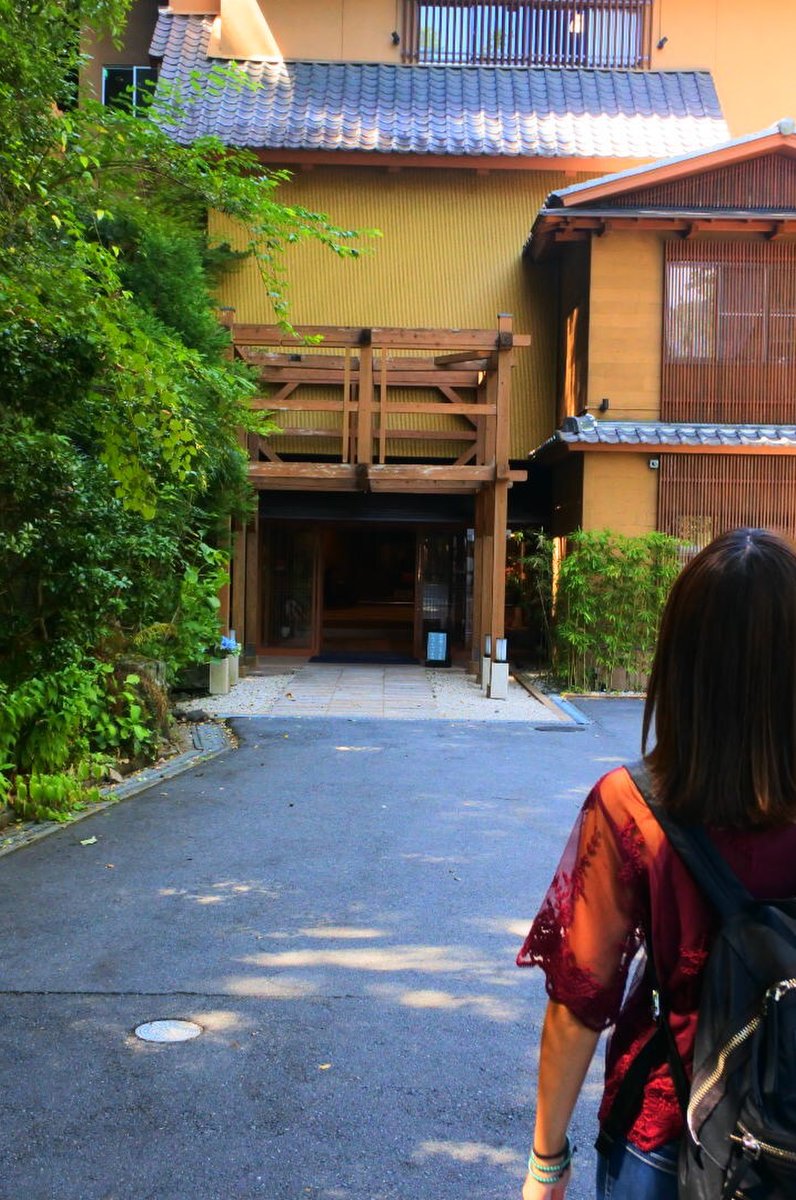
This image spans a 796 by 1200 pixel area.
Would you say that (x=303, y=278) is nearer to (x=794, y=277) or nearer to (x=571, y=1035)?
(x=794, y=277)

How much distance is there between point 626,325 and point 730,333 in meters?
1.50

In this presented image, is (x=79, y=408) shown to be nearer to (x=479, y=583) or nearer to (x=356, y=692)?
(x=356, y=692)

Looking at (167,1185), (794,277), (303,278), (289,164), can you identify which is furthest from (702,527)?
(167,1185)

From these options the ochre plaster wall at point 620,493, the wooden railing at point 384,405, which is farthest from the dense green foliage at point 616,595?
the wooden railing at point 384,405

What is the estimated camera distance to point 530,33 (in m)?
17.0

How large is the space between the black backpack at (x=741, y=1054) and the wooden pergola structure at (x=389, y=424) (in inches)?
436

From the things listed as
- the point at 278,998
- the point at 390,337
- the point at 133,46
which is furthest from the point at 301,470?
the point at 133,46

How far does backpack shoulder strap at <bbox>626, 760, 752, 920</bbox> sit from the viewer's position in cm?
126

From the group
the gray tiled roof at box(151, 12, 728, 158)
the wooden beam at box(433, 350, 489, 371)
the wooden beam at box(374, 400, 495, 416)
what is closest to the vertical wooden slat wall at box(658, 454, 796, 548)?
the wooden beam at box(374, 400, 495, 416)

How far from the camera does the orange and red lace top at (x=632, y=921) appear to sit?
4.40 feet

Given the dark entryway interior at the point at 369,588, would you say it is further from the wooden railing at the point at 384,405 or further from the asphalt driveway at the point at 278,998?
the asphalt driveway at the point at 278,998

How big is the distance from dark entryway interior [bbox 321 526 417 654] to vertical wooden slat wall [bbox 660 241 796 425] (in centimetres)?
604

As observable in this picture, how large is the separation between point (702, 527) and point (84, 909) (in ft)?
35.5

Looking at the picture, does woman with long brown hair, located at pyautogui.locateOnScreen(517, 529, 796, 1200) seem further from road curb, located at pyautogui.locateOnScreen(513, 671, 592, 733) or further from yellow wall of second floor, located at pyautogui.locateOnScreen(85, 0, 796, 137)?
yellow wall of second floor, located at pyautogui.locateOnScreen(85, 0, 796, 137)
